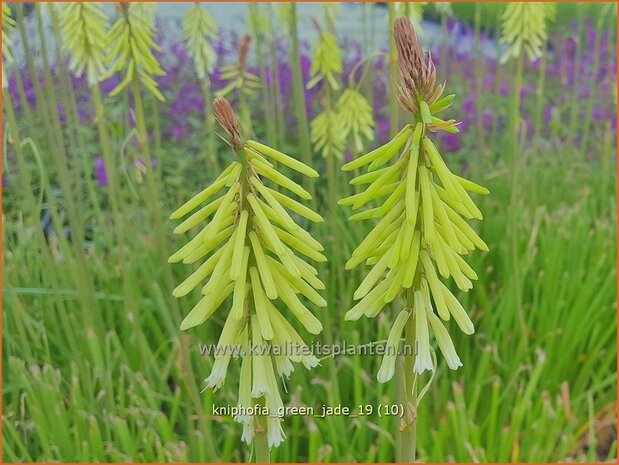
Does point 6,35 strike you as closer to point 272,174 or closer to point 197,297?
point 197,297

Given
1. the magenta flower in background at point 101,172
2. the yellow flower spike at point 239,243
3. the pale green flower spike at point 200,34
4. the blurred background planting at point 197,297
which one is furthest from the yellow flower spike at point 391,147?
the magenta flower in background at point 101,172

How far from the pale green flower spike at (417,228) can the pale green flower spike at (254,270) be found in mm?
91

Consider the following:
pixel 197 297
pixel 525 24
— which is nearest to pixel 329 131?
pixel 197 297

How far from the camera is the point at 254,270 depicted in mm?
1037

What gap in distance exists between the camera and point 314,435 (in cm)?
193

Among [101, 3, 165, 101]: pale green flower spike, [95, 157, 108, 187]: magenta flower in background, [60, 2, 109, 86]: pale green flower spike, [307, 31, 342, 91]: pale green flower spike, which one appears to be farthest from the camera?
[95, 157, 108, 187]: magenta flower in background

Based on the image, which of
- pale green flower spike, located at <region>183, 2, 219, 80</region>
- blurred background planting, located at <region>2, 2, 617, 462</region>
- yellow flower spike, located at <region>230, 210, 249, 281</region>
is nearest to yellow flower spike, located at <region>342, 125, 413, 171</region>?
yellow flower spike, located at <region>230, 210, 249, 281</region>

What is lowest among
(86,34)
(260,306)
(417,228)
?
(260,306)

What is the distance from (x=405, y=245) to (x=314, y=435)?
112 cm

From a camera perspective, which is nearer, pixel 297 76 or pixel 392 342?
pixel 392 342

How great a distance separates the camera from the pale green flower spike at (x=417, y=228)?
956 millimetres

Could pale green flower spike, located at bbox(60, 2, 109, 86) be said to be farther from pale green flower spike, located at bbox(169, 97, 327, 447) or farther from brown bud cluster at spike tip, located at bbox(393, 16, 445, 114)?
brown bud cluster at spike tip, located at bbox(393, 16, 445, 114)

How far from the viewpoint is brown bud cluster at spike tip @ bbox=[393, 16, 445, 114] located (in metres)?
0.83

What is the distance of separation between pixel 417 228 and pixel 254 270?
26cm
